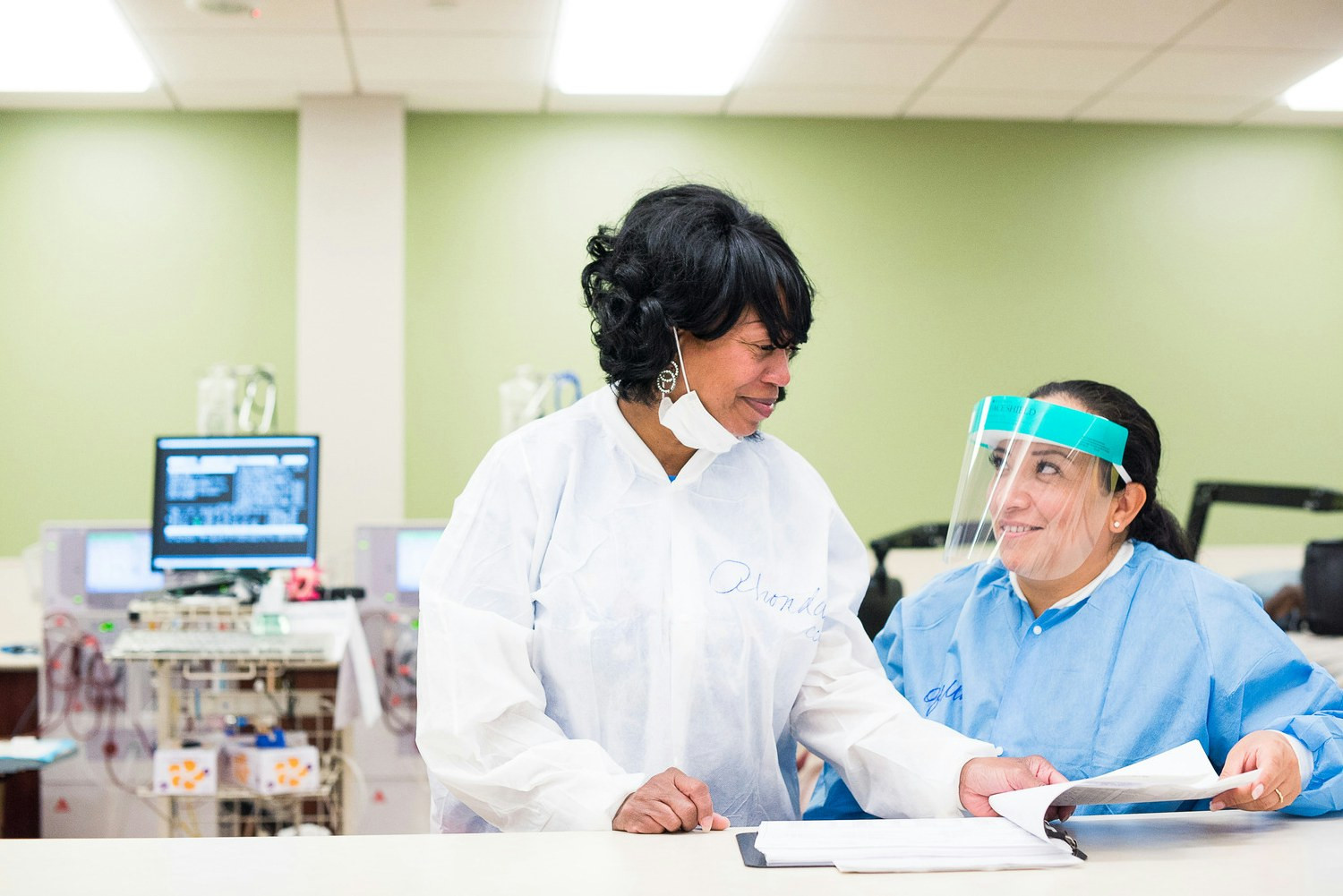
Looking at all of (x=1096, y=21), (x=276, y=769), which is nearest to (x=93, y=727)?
(x=276, y=769)

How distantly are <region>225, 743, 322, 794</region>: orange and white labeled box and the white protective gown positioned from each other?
59.8 inches

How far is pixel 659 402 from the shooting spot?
61.9 inches

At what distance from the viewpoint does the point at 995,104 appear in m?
4.83

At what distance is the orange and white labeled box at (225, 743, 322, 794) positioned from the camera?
2912mm

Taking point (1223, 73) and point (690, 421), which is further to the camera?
point (1223, 73)

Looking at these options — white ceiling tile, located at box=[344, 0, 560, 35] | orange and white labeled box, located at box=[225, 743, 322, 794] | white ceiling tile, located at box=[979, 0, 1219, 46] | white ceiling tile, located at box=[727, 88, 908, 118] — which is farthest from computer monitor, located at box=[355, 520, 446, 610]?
white ceiling tile, located at box=[979, 0, 1219, 46]

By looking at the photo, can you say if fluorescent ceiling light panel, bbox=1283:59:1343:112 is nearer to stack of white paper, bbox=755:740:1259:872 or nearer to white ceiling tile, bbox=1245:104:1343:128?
white ceiling tile, bbox=1245:104:1343:128

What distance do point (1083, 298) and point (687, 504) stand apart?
3982 millimetres

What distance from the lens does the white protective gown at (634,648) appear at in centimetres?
139

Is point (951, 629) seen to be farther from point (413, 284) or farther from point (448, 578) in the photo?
point (413, 284)

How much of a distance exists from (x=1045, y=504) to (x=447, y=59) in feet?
10.7

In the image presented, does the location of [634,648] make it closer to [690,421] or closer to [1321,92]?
[690,421]

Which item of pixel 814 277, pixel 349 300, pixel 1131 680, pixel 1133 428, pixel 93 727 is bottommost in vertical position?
pixel 93 727

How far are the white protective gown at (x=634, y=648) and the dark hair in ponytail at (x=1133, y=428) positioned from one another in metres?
0.43
